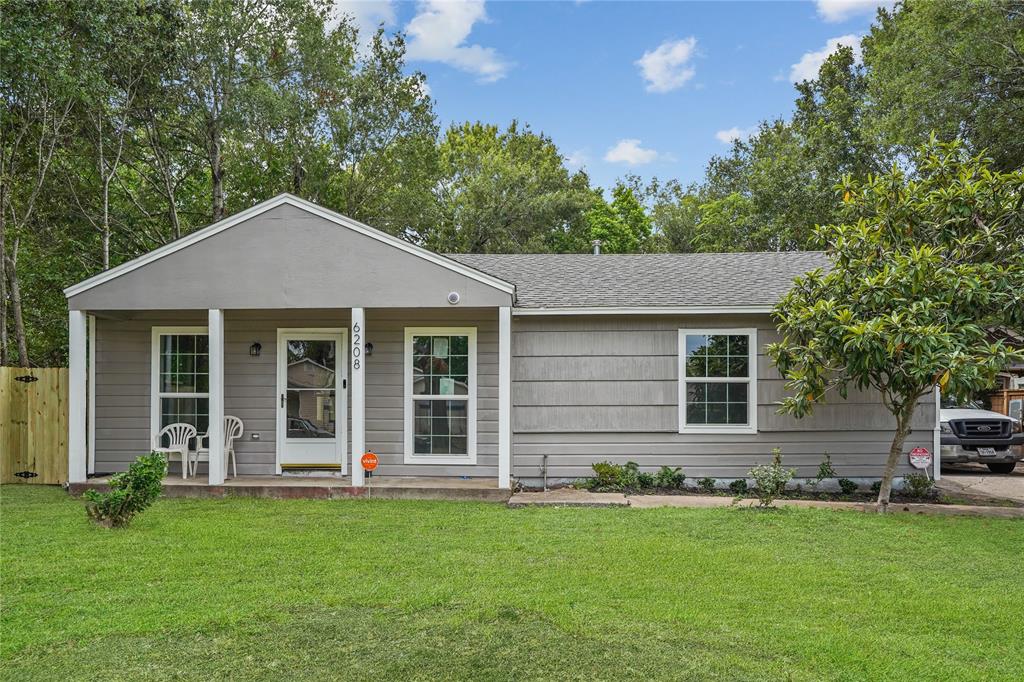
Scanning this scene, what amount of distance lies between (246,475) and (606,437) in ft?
15.8

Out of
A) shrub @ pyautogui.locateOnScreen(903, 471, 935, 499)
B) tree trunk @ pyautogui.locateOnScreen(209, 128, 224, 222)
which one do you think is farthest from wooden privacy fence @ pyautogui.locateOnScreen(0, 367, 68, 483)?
shrub @ pyautogui.locateOnScreen(903, 471, 935, 499)

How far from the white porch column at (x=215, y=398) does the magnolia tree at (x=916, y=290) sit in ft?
21.5

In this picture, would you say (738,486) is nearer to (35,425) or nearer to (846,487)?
(846,487)

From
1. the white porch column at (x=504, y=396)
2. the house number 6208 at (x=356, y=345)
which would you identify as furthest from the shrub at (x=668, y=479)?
the house number 6208 at (x=356, y=345)

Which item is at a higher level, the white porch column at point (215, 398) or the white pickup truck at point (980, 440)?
the white porch column at point (215, 398)

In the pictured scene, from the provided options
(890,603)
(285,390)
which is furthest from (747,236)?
(890,603)

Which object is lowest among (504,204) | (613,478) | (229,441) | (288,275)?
(613,478)

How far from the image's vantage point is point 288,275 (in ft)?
27.1

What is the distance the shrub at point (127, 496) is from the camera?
6.24 metres

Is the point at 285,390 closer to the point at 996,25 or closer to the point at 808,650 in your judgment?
the point at 808,650

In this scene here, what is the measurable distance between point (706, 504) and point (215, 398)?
5876 mm

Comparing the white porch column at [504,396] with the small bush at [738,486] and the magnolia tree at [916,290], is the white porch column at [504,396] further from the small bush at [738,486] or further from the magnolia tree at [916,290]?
the magnolia tree at [916,290]

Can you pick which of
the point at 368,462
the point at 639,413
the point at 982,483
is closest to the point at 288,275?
the point at 368,462

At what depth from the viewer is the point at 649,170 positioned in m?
36.8
